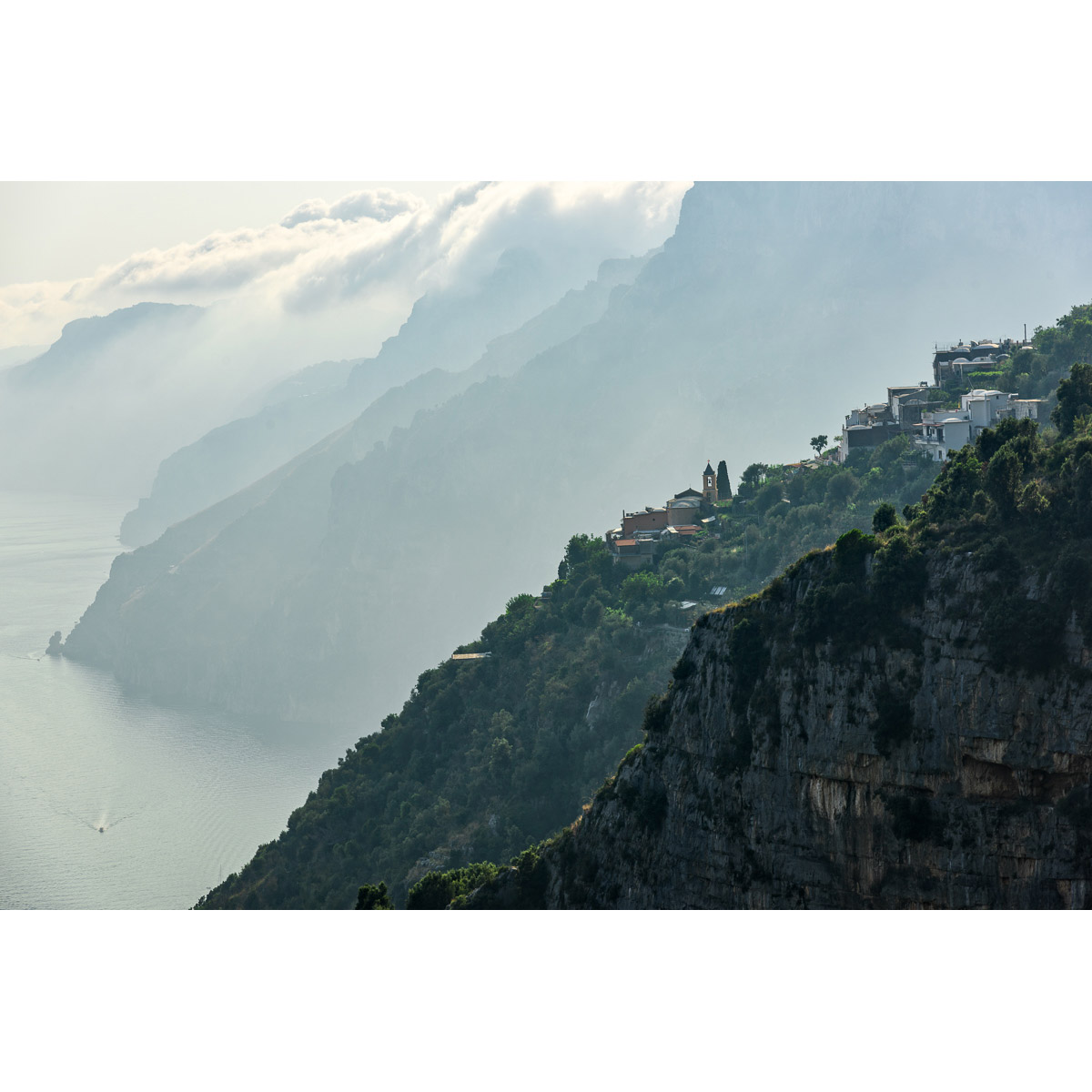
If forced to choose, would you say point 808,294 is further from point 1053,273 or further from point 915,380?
point 1053,273

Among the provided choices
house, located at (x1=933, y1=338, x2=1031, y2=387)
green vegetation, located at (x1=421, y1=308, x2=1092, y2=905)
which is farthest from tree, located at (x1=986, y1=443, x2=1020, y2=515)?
house, located at (x1=933, y1=338, x2=1031, y2=387)

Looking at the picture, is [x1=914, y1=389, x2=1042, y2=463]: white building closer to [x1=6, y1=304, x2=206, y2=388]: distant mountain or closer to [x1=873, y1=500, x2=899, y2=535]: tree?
[x1=873, y1=500, x2=899, y2=535]: tree

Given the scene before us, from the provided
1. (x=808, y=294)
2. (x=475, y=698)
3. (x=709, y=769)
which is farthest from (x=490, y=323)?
(x=709, y=769)

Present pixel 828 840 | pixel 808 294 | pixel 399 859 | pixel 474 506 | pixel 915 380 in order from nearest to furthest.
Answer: pixel 828 840 < pixel 399 859 < pixel 915 380 < pixel 808 294 < pixel 474 506

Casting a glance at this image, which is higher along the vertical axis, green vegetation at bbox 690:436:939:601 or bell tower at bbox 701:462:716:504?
bell tower at bbox 701:462:716:504

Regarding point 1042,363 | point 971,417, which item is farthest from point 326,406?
point 971,417

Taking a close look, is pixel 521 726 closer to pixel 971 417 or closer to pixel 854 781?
pixel 971 417
